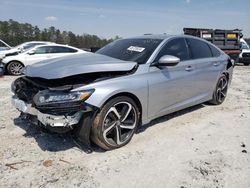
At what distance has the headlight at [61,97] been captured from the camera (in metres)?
3.50

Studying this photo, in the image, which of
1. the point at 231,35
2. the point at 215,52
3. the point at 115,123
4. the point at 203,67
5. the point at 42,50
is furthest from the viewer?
the point at 231,35

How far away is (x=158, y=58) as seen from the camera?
15.0 ft

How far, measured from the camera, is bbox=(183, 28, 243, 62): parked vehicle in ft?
50.8

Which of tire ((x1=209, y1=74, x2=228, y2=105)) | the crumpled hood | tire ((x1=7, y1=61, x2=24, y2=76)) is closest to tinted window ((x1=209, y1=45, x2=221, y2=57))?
tire ((x1=209, y1=74, x2=228, y2=105))

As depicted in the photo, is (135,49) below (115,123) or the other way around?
the other way around

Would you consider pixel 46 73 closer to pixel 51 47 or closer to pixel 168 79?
pixel 168 79

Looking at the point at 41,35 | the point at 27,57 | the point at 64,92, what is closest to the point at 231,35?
the point at 27,57

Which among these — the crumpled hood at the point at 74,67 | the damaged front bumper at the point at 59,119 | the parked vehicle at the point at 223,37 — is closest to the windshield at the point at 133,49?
the crumpled hood at the point at 74,67

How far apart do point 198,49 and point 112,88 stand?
272 centimetres

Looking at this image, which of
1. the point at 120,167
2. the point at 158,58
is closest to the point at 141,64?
the point at 158,58

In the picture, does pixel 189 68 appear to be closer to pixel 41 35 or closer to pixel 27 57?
pixel 27 57

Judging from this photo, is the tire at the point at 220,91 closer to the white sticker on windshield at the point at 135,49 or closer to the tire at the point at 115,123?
the white sticker on windshield at the point at 135,49

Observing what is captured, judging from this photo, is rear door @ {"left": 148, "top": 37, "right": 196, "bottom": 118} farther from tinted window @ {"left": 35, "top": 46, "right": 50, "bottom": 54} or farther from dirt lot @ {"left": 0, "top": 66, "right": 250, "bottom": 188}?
tinted window @ {"left": 35, "top": 46, "right": 50, "bottom": 54}

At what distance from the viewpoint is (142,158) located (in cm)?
377
